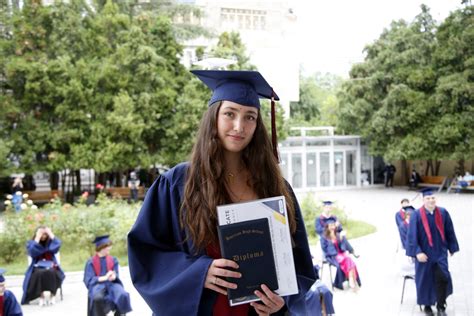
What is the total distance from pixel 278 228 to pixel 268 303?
21 centimetres

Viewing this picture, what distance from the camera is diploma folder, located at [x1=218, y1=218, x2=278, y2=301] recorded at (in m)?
1.31

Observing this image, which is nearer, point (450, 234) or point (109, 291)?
point (109, 291)

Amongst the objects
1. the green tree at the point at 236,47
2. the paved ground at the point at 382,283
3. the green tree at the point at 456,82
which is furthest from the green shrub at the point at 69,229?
the green tree at the point at 236,47

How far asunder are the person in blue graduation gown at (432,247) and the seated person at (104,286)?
9.29 ft

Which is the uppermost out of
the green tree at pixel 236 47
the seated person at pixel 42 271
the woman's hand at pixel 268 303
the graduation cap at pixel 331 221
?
the green tree at pixel 236 47

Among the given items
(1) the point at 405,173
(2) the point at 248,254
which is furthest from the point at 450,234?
(1) the point at 405,173

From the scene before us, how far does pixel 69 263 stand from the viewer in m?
7.41

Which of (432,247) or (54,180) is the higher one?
(432,247)

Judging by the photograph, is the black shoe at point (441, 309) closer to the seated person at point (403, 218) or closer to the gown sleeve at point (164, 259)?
the seated person at point (403, 218)

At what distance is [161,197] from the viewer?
1.50 metres

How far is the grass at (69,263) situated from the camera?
7.05 meters

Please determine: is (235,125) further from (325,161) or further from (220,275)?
(325,161)

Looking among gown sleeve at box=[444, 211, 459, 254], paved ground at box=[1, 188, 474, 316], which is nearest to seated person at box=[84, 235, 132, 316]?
paved ground at box=[1, 188, 474, 316]

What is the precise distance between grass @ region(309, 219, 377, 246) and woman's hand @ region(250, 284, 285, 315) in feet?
23.8
